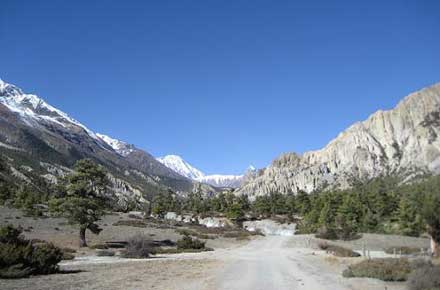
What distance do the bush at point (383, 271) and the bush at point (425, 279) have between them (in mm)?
3444

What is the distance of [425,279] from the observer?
18.8m

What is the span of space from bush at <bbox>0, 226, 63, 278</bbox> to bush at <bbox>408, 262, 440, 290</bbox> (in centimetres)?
1618

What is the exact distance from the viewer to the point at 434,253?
3594cm

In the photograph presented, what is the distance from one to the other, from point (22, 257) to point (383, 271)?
670 inches

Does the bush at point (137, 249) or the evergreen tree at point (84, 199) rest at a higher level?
the evergreen tree at point (84, 199)

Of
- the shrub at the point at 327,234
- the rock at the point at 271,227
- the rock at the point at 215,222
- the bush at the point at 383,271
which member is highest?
the rock at the point at 215,222

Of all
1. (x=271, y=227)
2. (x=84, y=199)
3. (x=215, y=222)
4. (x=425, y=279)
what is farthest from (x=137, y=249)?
(x=215, y=222)

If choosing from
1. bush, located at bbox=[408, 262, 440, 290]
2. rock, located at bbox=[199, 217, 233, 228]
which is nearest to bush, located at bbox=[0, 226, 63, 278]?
bush, located at bbox=[408, 262, 440, 290]

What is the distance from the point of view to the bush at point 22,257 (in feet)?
71.2

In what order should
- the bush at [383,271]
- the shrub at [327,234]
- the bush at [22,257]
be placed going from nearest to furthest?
the bush at [22,257] < the bush at [383,271] < the shrub at [327,234]

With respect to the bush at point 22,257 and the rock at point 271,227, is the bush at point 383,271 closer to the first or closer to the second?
the bush at point 22,257

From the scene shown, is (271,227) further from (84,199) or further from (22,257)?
(22,257)

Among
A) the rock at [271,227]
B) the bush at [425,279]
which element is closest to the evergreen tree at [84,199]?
the bush at [425,279]

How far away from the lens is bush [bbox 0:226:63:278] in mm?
21703
